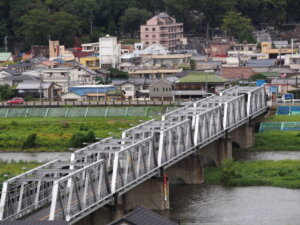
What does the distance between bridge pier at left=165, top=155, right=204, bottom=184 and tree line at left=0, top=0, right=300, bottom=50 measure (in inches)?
1937

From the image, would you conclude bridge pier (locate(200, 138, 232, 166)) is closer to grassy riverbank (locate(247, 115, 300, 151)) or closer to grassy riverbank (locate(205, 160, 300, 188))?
grassy riverbank (locate(205, 160, 300, 188))

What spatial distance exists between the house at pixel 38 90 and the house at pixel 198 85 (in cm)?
757

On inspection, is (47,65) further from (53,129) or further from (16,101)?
(53,129)

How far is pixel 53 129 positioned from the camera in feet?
171

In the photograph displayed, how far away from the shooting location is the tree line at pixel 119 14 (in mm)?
88312

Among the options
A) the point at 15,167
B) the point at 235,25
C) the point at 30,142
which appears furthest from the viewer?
the point at 235,25

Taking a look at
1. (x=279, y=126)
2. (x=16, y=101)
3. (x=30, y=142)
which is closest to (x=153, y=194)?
(x=30, y=142)

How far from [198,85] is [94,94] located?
19.6ft

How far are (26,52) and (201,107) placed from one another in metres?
45.6

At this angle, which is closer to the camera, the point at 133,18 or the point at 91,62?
the point at 91,62

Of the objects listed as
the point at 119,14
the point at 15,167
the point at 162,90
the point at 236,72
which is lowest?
the point at 15,167

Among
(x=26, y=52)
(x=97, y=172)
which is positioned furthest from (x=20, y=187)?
(x=26, y=52)

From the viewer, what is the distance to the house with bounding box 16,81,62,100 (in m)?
63.6

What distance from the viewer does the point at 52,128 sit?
52.5m
